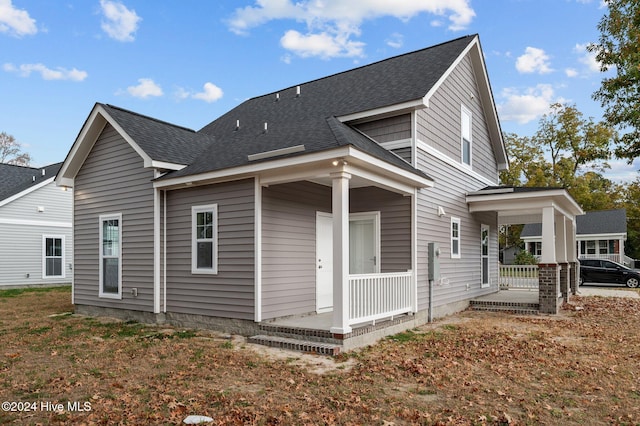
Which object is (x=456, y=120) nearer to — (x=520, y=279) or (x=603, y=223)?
(x=520, y=279)

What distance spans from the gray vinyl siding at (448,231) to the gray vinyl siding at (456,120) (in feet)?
1.72

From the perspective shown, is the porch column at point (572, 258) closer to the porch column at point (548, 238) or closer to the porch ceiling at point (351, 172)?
the porch column at point (548, 238)

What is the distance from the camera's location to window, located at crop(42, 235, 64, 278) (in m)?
20.5

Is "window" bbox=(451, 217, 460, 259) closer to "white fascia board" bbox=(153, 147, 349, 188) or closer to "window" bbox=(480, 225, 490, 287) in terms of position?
"window" bbox=(480, 225, 490, 287)

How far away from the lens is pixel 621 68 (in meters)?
14.9

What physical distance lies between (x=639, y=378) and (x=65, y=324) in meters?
10.7

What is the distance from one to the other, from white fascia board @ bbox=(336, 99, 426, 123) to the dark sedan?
674 inches

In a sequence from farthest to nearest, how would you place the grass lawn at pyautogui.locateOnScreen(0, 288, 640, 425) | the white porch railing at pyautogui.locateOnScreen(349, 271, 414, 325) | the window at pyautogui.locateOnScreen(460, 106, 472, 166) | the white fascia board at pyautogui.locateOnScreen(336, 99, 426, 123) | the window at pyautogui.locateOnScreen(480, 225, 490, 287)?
the window at pyautogui.locateOnScreen(480, 225, 490, 287) < the window at pyautogui.locateOnScreen(460, 106, 472, 166) < the white fascia board at pyautogui.locateOnScreen(336, 99, 426, 123) < the white porch railing at pyautogui.locateOnScreen(349, 271, 414, 325) < the grass lawn at pyautogui.locateOnScreen(0, 288, 640, 425)

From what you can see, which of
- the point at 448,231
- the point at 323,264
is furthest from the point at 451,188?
the point at 323,264

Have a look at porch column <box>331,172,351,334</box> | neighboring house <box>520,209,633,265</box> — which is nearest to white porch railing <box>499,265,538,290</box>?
porch column <box>331,172,351,334</box>

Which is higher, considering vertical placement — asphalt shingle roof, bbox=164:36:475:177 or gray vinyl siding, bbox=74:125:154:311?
asphalt shingle roof, bbox=164:36:475:177

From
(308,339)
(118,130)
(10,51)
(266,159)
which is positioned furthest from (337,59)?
(308,339)

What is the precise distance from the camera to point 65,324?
10031 millimetres

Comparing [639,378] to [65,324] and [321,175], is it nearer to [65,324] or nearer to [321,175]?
[321,175]
